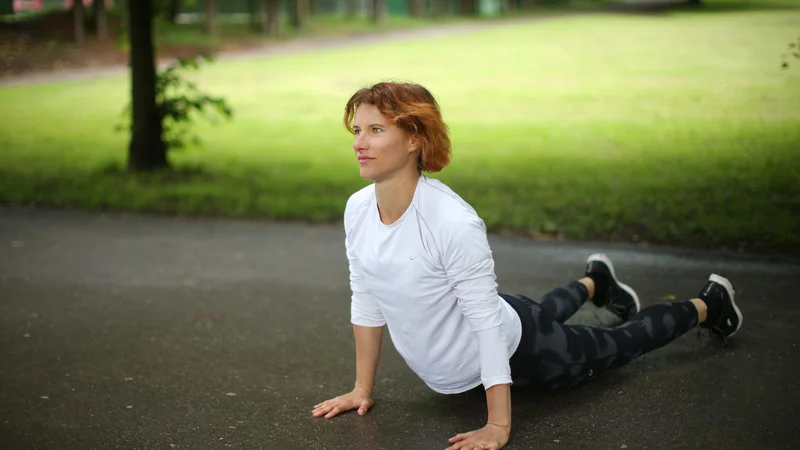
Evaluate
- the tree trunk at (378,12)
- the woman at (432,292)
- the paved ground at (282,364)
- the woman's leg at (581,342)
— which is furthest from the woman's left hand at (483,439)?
the tree trunk at (378,12)

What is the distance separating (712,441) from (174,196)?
285 inches

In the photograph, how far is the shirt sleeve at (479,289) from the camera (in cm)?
358

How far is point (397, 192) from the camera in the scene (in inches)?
146

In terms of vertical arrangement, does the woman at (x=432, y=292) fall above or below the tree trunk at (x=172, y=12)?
below

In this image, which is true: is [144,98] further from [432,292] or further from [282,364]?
[432,292]

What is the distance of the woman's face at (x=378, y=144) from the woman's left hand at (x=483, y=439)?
A: 3.56ft

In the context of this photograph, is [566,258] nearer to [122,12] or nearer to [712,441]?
[712,441]

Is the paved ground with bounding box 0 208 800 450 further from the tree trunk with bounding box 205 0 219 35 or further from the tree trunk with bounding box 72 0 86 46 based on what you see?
the tree trunk with bounding box 205 0 219 35

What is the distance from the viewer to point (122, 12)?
28.4m

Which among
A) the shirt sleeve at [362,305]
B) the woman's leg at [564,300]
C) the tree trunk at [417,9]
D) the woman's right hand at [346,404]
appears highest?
the tree trunk at [417,9]

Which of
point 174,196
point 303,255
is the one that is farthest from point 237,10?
point 303,255

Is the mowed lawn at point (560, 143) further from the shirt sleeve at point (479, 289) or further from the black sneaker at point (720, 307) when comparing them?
Answer: the shirt sleeve at point (479, 289)

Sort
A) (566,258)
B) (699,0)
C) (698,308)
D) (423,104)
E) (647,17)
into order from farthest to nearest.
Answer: (647,17), (699,0), (566,258), (698,308), (423,104)

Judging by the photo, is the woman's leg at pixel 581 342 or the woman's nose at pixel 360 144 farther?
the woman's leg at pixel 581 342
